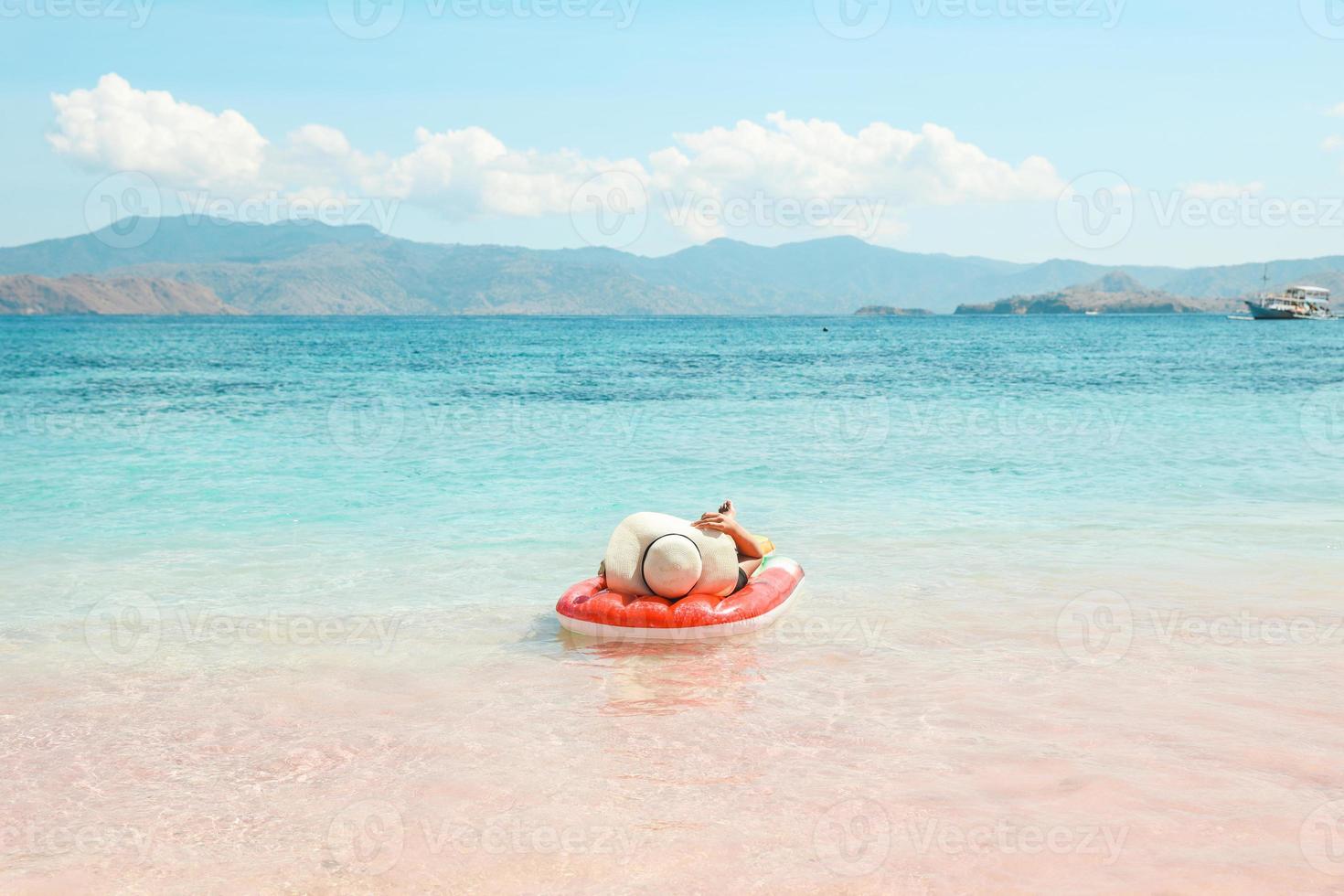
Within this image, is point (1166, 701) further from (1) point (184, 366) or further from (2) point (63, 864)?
(1) point (184, 366)

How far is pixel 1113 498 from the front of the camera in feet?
50.0

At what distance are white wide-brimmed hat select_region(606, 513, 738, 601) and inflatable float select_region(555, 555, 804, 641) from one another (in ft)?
0.32
